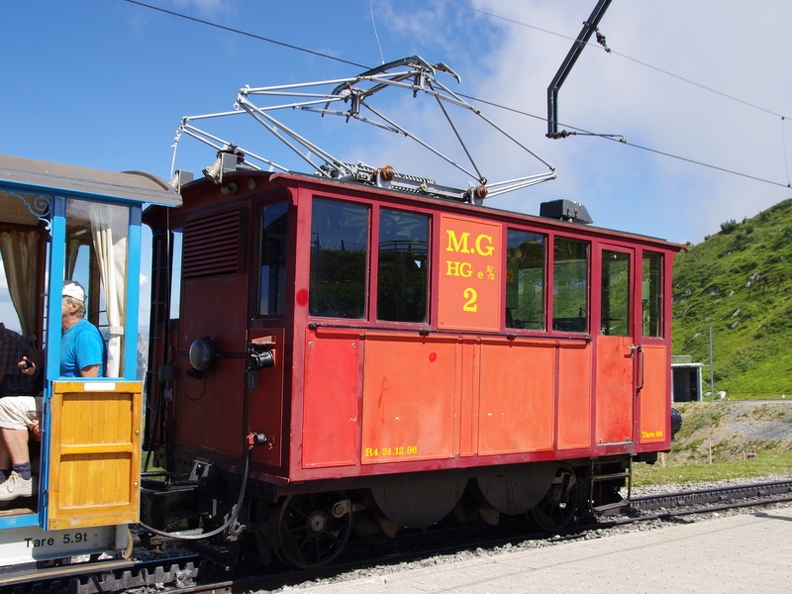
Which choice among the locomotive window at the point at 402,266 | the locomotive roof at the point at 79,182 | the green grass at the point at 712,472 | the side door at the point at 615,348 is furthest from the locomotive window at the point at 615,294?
the green grass at the point at 712,472

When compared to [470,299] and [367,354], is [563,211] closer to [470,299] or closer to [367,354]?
[470,299]

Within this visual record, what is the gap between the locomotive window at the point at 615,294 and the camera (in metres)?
8.55

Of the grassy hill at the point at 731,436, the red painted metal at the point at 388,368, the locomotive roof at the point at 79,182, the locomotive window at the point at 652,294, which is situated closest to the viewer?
the locomotive roof at the point at 79,182

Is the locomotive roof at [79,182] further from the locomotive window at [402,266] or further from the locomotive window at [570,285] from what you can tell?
the locomotive window at [570,285]

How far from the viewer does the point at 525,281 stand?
769 centimetres

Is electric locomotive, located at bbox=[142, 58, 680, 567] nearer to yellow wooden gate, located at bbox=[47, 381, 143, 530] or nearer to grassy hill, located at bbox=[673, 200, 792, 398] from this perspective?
yellow wooden gate, located at bbox=[47, 381, 143, 530]

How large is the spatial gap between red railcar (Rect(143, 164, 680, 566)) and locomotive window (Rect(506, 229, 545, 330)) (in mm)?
19

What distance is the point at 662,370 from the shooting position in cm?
920

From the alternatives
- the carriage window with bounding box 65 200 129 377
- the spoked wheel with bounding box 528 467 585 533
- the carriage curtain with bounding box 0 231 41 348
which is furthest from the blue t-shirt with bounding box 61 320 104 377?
the spoked wheel with bounding box 528 467 585 533

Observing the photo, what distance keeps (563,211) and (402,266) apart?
2473mm

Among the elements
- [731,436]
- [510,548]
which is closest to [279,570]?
[510,548]

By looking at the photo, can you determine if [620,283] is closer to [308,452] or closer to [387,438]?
[387,438]

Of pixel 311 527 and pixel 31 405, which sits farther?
pixel 311 527

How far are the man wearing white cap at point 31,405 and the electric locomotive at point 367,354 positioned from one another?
4.04ft
